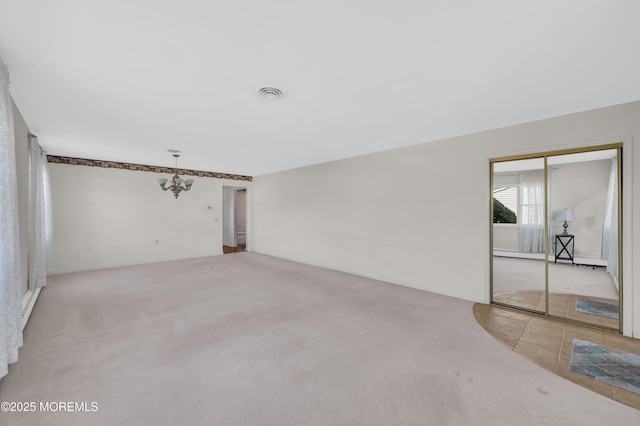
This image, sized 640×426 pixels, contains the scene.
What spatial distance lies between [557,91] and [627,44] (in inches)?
27.4

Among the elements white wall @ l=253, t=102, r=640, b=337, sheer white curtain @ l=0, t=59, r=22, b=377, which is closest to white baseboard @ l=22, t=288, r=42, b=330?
sheer white curtain @ l=0, t=59, r=22, b=377

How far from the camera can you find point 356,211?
5.27 meters

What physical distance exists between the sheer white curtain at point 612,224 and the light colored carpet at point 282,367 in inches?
70.6

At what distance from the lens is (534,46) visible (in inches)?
68.8

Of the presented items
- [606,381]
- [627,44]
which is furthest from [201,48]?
[606,381]

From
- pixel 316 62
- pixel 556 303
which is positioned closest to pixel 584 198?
pixel 556 303

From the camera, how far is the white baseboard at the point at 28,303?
300cm

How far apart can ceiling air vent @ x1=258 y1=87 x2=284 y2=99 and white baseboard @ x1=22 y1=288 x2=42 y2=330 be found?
378 cm

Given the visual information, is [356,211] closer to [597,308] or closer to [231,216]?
[597,308]

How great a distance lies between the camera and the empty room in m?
1.60

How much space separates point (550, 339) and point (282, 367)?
2.80m

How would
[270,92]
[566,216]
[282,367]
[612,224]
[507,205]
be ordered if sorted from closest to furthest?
1. [282,367]
2. [270,92]
3. [612,224]
4. [566,216]
5. [507,205]

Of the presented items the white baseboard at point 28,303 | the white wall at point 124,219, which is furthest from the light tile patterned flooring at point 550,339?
the white wall at point 124,219

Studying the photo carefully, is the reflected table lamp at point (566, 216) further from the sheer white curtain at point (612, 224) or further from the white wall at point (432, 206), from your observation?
the white wall at point (432, 206)
